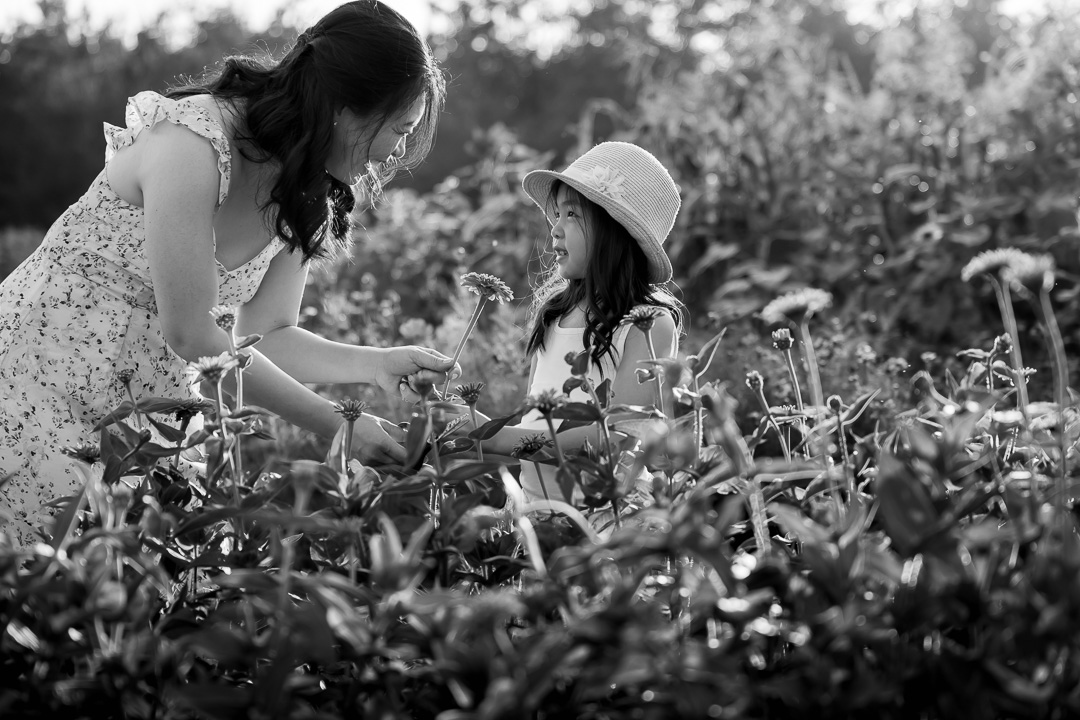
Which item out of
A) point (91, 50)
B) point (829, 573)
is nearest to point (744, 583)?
point (829, 573)

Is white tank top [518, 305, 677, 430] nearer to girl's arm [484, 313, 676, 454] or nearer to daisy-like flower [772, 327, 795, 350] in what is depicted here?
girl's arm [484, 313, 676, 454]

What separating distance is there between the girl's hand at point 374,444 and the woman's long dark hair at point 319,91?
545 mm

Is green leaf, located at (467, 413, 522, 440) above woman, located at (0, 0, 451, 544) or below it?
below

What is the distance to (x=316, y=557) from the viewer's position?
1429mm

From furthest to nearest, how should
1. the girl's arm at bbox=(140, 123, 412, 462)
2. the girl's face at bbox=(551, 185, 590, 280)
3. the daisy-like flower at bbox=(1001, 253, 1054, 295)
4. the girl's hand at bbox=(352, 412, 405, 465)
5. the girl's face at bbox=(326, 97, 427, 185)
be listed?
the girl's face at bbox=(551, 185, 590, 280)
the girl's face at bbox=(326, 97, 427, 185)
the girl's arm at bbox=(140, 123, 412, 462)
the girl's hand at bbox=(352, 412, 405, 465)
the daisy-like flower at bbox=(1001, 253, 1054, 295)

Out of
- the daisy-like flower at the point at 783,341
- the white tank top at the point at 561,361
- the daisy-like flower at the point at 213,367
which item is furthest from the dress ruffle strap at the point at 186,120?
the daisy-like flower at the point at 783,341

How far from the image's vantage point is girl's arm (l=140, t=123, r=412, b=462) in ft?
5.90

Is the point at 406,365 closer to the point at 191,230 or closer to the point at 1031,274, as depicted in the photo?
the point at 191,230

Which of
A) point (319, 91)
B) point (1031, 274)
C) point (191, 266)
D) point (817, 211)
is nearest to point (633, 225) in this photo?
point (319, 91)

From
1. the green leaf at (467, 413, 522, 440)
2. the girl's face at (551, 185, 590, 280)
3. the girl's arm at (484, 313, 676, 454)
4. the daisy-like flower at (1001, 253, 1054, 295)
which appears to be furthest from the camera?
the girl's face at (551, 185, 590, 280)

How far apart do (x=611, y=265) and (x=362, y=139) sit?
653 mm

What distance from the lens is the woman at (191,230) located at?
1.83m

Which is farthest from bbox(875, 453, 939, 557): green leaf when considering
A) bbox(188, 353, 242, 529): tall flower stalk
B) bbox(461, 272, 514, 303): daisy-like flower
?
bbox(461, 272, 514, 303): daisy-like flower

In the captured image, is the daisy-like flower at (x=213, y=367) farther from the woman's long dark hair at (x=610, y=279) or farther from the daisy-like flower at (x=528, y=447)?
the woman's long dark hair at (x=610, y=279)
